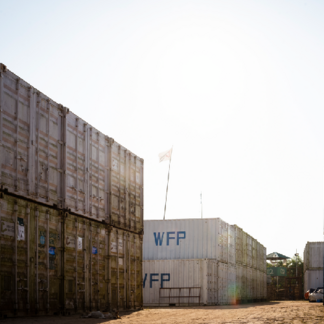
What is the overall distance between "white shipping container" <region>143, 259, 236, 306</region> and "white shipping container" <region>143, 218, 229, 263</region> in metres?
0.71

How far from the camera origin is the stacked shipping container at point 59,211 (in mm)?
12672

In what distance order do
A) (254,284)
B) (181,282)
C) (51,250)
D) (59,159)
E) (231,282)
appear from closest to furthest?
(51,250) < (59,159) < (181,282) < (231,282) < (254,284)

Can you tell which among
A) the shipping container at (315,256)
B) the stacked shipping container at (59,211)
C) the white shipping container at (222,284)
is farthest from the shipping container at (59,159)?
the shipping container at (315,256)

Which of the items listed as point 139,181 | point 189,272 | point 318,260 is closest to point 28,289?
point 139,181

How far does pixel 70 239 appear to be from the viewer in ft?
50.5

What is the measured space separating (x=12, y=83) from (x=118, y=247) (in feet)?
26.1

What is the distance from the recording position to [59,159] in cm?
1496

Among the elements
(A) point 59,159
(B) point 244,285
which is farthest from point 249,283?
(A) point 59,159

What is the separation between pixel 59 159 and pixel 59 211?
4.97 ft

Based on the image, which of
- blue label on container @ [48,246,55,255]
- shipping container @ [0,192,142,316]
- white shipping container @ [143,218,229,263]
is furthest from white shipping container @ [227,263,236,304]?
blue label on container @ [48,246,55,255]

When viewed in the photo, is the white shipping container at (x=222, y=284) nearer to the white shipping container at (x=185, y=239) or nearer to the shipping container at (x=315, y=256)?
the white shipping container at (x=185, y=239)

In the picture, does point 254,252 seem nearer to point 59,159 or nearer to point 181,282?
point 181,282

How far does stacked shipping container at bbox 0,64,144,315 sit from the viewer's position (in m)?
12.7

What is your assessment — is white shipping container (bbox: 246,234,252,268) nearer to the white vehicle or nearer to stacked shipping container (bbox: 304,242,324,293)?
the white vehicle
